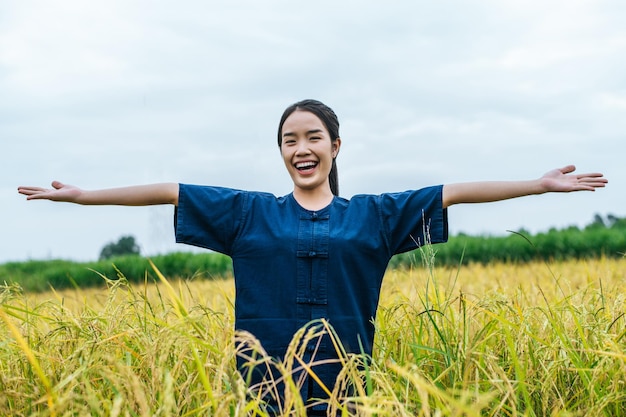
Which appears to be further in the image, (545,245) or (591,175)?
(545,245)

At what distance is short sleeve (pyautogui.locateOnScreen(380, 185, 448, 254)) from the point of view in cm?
246

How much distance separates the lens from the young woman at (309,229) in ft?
7.69

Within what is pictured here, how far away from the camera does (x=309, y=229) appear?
2393 millimetres

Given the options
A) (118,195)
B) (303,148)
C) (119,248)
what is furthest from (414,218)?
(119,248)

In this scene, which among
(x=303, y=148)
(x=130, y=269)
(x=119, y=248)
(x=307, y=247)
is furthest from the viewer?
(x=119, y=248)

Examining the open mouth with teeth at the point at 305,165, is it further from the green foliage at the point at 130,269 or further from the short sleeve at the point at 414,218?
the green foliage at the point at 130,269

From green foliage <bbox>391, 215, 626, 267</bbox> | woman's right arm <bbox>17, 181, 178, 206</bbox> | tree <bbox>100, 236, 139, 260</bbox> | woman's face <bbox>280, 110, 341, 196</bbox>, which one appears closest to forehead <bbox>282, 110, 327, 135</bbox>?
woman's face <bbox>280, 110, 341, 196</bbox>

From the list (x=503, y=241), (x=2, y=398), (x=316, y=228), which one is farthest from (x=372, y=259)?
(x=503, y=241)

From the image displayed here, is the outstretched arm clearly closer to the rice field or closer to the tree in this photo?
the rice field

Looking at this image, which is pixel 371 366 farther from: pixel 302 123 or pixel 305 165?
pixel 302 123

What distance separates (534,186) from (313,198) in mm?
828

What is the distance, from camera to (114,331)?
2.35 m

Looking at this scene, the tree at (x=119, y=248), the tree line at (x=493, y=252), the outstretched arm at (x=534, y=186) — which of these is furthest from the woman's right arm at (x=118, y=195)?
the tree at (x=119, y=248)

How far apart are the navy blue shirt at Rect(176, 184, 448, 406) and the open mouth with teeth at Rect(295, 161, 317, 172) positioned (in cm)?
13
